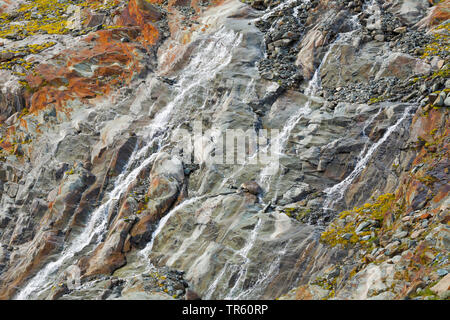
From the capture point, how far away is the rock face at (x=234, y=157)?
17.7m

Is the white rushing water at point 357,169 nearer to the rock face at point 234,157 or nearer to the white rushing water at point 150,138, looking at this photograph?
the rock face at point 234,157

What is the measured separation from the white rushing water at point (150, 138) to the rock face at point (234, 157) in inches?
5.2

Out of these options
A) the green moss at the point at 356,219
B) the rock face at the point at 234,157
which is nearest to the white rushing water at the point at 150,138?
the rock face at the point at 234,157

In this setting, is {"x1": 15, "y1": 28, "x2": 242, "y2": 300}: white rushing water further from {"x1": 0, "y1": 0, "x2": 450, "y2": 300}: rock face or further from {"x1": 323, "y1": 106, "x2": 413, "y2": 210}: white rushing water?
{"x1": 323, "y1": 106, "x2": 413, "y2": 210}: white rushing water

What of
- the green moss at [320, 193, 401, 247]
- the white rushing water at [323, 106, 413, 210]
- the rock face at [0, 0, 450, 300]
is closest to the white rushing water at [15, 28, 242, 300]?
the rock face at [0, 0, 450, 300]

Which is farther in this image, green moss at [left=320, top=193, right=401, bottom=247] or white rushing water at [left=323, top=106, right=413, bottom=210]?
white rushing water at [left=323, top=106, right=413, bottom=210]

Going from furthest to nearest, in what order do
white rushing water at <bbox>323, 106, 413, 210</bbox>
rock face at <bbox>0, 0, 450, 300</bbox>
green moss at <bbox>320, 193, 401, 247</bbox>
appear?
white rushing water at <bbox>323, 106, 413, 210</bbox> < rock face at <bbox>0, 0, 450, 300</bbox> < green moss at <bbox>320, 193, 401, 247</bbox>

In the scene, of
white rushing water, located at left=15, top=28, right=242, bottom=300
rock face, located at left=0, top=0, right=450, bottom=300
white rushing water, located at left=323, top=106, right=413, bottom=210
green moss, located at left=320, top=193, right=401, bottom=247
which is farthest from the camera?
white rushing water, located at left=15, top=28, right=242, bottom=300

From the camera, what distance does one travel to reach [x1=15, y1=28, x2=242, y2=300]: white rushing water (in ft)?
74.2

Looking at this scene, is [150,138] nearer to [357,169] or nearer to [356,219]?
[357,169]

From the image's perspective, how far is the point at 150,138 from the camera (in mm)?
27141

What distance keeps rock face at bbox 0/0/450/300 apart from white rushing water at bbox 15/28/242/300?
0.13 metres

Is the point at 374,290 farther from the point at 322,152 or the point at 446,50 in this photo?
the point at 446,50

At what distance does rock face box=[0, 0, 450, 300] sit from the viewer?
17.7 meters
